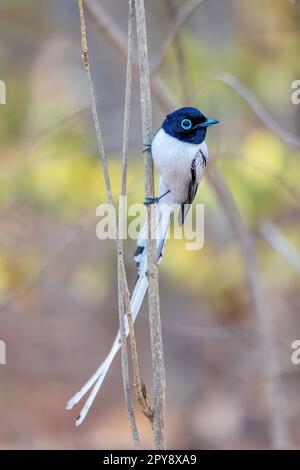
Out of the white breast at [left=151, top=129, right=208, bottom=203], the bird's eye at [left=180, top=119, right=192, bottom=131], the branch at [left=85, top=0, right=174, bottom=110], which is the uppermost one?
the branch at [left=85, top=0, right=174, bottom=110]

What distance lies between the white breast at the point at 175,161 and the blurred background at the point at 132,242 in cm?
38

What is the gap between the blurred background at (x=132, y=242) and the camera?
390 centimetres

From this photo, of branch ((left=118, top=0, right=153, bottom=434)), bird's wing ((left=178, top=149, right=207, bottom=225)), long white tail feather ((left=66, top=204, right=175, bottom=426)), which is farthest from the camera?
bird's wing ((left=178, top=149, right=207, bottom=225))

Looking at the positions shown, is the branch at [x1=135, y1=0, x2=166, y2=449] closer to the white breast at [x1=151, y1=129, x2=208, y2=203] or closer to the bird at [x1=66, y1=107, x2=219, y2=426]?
the bird at [x1=66, y1=107, x2=219, y2=426]

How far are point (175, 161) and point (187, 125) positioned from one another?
131 millimetres

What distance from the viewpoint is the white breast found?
2.47 meters

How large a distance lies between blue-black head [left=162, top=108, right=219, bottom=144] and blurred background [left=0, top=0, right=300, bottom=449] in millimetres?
391

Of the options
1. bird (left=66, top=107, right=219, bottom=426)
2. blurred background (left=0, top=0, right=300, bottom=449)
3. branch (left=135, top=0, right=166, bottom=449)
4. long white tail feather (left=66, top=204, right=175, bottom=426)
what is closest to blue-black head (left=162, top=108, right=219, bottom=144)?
bird (left=66, top=107, right=219, bottom=426)

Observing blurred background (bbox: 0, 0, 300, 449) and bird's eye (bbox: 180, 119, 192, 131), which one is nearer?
bird's eye (bbox: 180, 119, 192, 131)

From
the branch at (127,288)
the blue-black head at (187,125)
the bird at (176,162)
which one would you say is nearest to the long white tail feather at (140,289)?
the bird at (176,162)

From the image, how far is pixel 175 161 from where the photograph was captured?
8.36 feet

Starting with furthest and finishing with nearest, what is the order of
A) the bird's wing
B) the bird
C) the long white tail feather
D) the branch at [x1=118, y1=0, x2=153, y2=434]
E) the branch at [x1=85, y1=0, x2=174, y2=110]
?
1. the branch at [x1=85, y1=0, x2=174, y2=110]
2. the bird's wing
3. the bird
4. the long white tail feather
5. the branch at [x1=118, y1=0, x2=153, y2=434]

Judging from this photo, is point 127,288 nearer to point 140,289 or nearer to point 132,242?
point 140,289
